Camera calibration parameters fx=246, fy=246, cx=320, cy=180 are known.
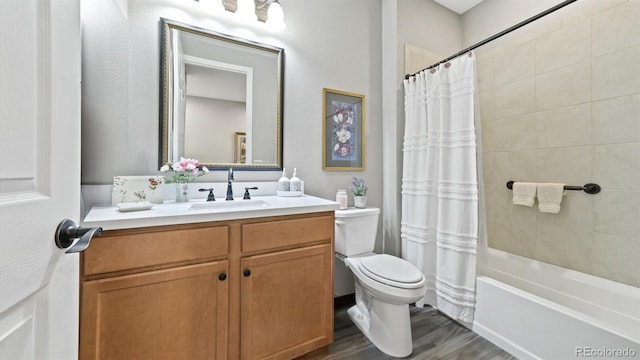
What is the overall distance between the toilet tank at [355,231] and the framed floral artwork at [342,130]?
0.49 meters

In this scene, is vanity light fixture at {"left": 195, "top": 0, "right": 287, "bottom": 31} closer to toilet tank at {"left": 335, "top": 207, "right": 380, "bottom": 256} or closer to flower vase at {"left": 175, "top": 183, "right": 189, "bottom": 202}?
flower vase at {"left": 175, "top": 183, "right": 189, "bottom": 202}

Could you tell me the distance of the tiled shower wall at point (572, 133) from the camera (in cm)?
157

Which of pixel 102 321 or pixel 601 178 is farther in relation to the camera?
pixel 601 178

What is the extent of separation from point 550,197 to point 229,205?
230 cm

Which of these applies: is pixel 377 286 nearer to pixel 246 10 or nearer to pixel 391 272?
pixel 391 272

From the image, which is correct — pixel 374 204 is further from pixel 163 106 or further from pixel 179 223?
pixel 163 106

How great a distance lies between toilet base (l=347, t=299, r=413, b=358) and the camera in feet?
4.87

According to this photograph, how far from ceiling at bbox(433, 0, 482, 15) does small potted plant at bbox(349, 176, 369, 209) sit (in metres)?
1.97

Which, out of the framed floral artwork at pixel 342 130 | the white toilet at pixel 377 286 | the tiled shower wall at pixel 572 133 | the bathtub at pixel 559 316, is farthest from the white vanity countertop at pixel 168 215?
the tiled shower wall at pixel 572 133

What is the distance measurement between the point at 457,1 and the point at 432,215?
213 centimetres

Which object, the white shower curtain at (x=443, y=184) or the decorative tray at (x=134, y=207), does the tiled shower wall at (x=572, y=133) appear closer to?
the white shower curtain at (x=443, y=184)

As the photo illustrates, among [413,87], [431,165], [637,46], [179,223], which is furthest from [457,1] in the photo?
[179,223]

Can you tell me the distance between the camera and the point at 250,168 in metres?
1.79
